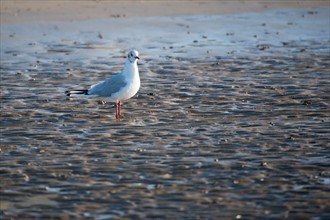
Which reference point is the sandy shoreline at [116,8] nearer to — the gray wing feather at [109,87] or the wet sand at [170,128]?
the wet sand at [170,128]

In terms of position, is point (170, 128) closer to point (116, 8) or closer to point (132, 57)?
point (132, 57)

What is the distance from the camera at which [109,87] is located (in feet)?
43.7

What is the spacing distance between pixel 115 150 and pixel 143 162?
0.78 meters

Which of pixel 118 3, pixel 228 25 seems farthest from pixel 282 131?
pixel 118 3

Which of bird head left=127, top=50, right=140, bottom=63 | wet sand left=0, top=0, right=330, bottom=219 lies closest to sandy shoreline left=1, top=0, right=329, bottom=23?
wet sand left=0, top=0, right=330, bottom=219

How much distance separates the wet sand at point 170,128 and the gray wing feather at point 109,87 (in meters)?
0.33

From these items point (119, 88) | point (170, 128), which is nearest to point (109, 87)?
point (119, 88)

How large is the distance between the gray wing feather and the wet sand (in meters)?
0.33

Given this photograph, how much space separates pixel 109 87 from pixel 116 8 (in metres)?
14.3

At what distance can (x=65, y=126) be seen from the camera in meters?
12.3

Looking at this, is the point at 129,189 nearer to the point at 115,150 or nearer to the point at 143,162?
the point at 143,162

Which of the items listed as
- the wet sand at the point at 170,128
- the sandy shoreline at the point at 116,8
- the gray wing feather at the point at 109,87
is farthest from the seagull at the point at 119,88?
the sandy shoreline at the point at 116,8

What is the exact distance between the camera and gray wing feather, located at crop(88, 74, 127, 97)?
1327 centimetres

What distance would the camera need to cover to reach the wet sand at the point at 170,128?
8617mm
